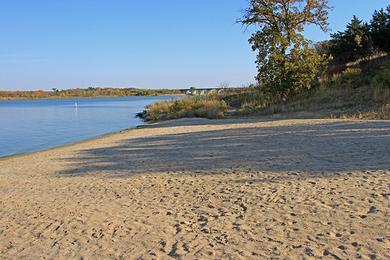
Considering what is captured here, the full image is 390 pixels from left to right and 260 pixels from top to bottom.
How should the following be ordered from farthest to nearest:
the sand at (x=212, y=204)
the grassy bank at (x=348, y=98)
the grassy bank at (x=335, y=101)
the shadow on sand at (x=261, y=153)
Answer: the grassy bank at (x=335, y=101), the grassy bank at (x=348, y=98), the shadow on sand at (x=261, y=153), the sand at (x=212, y=204)

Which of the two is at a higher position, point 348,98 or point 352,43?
point 352,43

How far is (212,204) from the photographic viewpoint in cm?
750

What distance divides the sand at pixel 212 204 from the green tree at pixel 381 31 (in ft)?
75.2

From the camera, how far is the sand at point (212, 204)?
5.55 meters

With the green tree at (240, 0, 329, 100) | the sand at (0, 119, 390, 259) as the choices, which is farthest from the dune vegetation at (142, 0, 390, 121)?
the sand at (0, 119, 390, 259)

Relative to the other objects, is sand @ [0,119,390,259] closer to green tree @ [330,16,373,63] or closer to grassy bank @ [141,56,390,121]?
grassy bank @ [141,56,390,121]

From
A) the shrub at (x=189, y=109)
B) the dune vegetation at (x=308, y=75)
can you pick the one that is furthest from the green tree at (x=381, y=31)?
the shrub at (x=189, y=109)

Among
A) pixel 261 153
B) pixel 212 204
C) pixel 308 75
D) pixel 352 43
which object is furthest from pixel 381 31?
pixel 212 204

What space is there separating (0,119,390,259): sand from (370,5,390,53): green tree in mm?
22930

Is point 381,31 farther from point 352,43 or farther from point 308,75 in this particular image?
point 308,75

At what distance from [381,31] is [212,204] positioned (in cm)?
3132

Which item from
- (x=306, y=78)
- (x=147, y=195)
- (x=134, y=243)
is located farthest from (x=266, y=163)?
(x=306, y=78)

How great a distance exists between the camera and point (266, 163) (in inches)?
413

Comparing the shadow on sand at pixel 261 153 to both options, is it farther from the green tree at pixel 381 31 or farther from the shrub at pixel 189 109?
the green tree at pixel 381 31
